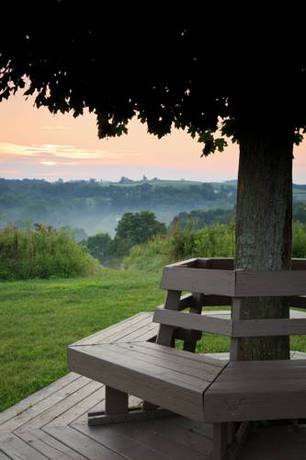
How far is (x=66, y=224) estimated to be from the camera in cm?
1454

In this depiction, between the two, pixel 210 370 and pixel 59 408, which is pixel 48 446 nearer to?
pixel 59 408

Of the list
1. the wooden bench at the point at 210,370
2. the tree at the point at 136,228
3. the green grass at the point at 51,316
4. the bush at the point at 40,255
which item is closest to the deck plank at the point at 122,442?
the wooden bench at the point at 210,370

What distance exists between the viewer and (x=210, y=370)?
360 centimetres

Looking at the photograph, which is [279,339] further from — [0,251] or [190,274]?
[0,251]

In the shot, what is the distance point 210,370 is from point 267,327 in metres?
0.45

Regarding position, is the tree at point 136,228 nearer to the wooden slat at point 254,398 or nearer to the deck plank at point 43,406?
the deck plank at point 43,406

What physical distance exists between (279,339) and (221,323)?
0.78 metres

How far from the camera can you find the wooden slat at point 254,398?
322cm

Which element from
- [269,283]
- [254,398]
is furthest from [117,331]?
[254,398]

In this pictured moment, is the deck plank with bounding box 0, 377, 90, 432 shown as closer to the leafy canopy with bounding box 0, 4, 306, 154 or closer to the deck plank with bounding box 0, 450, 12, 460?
the deck plank with bounding box 0, 450, 12, 460

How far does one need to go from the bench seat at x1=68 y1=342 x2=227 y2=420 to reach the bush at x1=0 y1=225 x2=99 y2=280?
8.77 m

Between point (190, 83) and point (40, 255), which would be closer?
point (190, 83)

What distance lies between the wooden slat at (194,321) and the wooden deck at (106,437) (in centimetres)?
48

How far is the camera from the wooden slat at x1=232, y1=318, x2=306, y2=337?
12.1 feet
